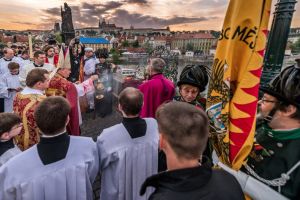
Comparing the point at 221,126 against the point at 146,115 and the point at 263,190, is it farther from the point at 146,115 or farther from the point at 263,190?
the point at 146,115

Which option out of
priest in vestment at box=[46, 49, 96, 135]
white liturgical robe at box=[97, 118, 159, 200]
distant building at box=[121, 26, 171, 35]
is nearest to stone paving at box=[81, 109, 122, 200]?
priest in vestment at box=[46, 49, 96, 135]

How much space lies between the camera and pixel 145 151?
2439 millimetres

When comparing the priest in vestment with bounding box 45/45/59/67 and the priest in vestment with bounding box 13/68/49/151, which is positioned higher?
the priest in vestment with bounding box 45/45/59/67

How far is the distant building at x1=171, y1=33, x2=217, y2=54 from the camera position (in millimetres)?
114562

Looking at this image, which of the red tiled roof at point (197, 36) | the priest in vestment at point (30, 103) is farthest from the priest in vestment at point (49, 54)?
the red tiled roof at point (197, 36)

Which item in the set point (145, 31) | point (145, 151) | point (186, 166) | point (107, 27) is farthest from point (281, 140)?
point (145, 31)

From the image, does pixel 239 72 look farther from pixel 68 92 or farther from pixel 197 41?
pixel 197 41

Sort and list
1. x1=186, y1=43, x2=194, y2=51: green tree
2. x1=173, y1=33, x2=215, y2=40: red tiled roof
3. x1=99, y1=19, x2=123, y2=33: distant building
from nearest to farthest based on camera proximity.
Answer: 1. x1=186, y1=43, x2=194, y2=51: green tree
2. x1=173, y1=33, x2=215, y2=40: red tiled roof
3. x1=99, y1=19, x2=123, y2=33: distant building

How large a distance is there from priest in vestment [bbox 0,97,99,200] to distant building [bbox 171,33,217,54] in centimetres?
11724

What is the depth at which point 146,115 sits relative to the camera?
3.90 m

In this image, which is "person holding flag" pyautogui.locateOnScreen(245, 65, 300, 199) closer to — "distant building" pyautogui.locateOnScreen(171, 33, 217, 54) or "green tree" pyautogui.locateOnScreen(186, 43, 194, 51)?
"distant building" pyautogui.locateOnScreen(171, 33, 217, 54)

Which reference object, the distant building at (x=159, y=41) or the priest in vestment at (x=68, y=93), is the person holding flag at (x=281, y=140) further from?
the distant building at (x=159, y=41)

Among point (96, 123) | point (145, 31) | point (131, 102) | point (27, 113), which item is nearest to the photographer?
point (131, 102)

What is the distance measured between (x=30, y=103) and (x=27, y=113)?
0.15 m
